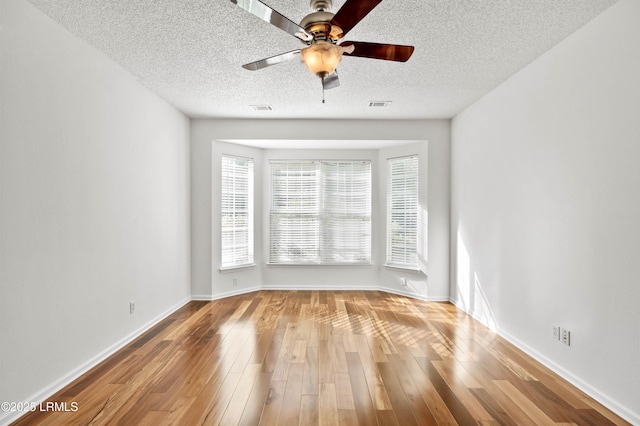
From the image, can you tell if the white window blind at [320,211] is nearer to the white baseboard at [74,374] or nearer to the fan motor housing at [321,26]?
the white baseboard at [74,374]

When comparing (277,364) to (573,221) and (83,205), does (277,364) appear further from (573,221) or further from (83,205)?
(573,221)

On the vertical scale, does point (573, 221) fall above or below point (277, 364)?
above

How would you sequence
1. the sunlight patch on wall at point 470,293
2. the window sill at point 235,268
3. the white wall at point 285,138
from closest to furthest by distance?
the sunlight patch on wall at point 470,293 < the white wall at point 285,138 < the window sill at point 235,268

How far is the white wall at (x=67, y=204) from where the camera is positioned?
230cm

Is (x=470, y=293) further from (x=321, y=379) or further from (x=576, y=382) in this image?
(x=321, y=379)

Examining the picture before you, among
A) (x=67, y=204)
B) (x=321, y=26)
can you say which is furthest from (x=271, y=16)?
(x=67, y=204)

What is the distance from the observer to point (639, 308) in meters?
2.24

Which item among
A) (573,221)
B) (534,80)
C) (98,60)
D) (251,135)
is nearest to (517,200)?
(573,221)

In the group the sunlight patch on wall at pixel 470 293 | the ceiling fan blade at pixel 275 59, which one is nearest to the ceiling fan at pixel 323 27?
the ceiling fan blade at pixel 275 59

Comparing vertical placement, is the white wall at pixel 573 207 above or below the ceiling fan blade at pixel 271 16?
below

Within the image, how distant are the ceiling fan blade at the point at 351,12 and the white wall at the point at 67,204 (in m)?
2.04

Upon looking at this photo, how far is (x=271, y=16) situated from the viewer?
1919 millimetres

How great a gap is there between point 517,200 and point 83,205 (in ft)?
12.8

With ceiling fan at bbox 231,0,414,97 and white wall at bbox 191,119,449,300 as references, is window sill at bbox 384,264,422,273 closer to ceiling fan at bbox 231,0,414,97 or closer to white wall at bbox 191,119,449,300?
white wall at bbox 191,119,449,300
